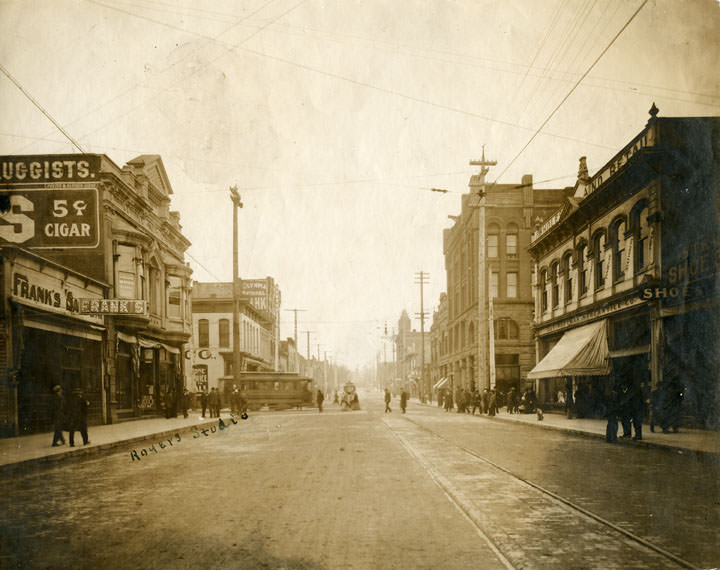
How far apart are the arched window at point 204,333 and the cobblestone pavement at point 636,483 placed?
1671 inches

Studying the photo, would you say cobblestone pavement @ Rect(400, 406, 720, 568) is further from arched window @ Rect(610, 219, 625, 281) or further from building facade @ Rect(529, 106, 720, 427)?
arched window @ Rect(610, 219, 625, 281)

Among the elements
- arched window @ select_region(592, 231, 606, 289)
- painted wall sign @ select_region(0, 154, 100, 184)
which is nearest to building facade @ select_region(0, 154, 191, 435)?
painted wall sign @ select_region(0, 154, 100, 184)

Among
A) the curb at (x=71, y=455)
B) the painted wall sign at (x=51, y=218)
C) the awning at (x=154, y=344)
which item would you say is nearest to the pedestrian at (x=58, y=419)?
the curb at (x=71, y=455)

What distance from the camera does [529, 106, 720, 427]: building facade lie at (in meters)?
20.0

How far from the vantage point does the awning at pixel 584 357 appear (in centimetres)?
2641

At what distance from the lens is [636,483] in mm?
10547

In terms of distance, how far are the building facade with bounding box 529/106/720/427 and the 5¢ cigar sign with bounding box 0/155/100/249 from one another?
15.7m

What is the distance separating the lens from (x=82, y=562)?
601 centimetres

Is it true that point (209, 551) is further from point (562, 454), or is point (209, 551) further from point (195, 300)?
point (195, 300)

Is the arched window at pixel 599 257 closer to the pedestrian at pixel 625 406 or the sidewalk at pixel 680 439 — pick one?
the sidewalk at pixel 680 439

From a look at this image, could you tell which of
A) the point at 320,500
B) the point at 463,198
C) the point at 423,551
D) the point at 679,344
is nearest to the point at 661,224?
the point at 679,344

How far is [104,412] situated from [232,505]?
20.7 m

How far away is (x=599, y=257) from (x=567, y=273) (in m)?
4.70

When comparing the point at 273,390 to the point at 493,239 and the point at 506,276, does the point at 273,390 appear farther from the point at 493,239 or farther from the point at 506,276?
the point at 493,239
